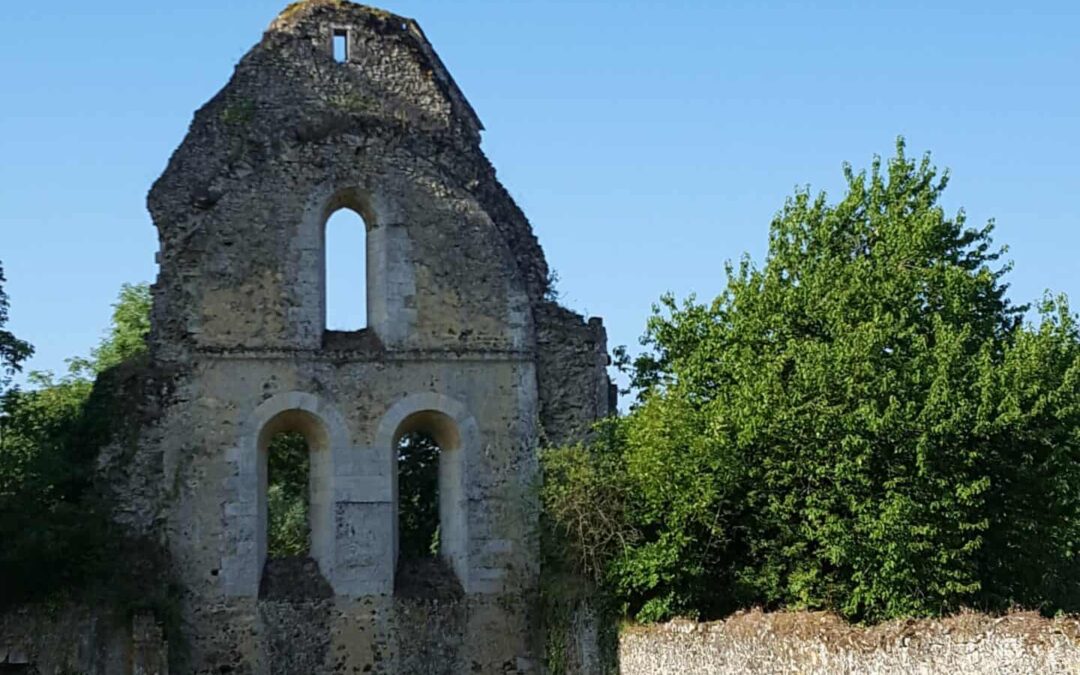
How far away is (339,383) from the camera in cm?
2514

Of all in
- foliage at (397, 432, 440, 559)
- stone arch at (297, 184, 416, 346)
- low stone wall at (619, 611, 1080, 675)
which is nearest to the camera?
low stone wall at (619, 611, 1080, 675)

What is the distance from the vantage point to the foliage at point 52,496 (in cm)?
2267

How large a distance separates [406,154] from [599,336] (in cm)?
395

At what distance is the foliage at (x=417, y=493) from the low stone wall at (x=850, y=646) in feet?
22.2

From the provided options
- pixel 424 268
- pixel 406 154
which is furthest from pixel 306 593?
pixel 406 154

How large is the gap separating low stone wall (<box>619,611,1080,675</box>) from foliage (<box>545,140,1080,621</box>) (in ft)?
5.34

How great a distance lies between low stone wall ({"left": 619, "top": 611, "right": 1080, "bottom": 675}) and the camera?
14.7m

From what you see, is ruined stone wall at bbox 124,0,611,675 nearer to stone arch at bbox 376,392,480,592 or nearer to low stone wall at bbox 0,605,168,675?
stone arch at bbox 376,392,480,592

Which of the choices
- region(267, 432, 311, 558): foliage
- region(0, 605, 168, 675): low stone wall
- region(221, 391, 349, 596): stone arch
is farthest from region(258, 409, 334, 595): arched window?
region(267, 432, 311, 558): foliage

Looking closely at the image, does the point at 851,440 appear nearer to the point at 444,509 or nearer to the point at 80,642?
the point at 444,509

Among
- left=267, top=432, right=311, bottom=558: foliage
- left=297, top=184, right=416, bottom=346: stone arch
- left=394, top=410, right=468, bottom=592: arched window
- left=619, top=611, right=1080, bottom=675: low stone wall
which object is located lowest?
left=619, top=611, right=1080, bottom=675: low stone wall

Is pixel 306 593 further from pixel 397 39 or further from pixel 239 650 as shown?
pixel 397 39

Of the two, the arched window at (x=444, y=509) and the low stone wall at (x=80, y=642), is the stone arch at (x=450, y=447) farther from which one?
the low stone wall at (x=80, y=642)

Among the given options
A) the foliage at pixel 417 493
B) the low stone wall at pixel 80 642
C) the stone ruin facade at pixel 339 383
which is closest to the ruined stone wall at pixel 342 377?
the stone ruin facade at pixel 339 383
